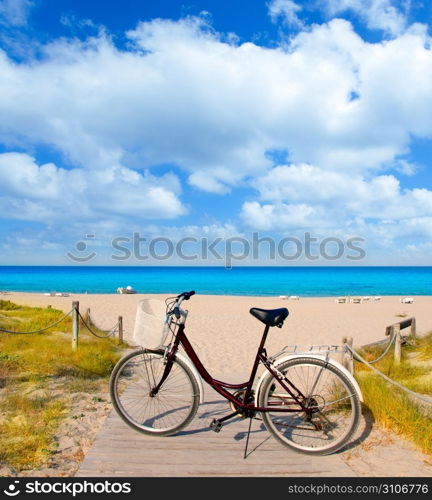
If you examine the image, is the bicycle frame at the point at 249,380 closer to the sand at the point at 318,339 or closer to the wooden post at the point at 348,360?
the sand at the point at 318,339

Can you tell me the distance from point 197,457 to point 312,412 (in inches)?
45.3

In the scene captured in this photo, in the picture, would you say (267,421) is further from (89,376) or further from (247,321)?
(247,321)

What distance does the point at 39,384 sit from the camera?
5758 millimetres

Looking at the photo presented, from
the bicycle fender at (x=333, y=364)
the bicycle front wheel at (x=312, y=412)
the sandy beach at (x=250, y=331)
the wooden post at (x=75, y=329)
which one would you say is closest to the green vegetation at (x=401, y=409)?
the bicycle front wheel at (x=312, y=412)

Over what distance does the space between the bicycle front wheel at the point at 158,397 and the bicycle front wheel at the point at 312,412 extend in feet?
2.45

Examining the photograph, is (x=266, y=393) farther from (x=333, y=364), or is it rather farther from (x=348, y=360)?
(x=348, y=360)

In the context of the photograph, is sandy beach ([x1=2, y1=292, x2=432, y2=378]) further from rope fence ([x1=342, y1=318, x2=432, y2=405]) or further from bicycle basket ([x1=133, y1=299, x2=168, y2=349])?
bicycle basket ([x1=133, y1=299, x2=168, y2=349])

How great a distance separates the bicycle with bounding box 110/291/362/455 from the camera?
3.62 metres

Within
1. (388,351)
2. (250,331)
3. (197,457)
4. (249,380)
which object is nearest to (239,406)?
(249,380)

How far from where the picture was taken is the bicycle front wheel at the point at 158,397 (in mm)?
3916

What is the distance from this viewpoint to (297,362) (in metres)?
3.63

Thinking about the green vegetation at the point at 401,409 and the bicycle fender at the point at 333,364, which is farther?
the green vegetation at the point at 401,409

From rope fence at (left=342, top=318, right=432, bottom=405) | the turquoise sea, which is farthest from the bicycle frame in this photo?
the turquoise sea
